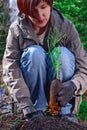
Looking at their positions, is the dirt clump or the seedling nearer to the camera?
the dirt clump

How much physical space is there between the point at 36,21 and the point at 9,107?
1.26 m

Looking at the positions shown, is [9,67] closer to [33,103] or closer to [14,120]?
[33,103]

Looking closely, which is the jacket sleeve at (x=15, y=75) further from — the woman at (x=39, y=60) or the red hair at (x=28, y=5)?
the red hair at (x=28, y=5)

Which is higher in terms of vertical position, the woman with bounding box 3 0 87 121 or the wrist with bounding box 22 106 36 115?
the woman with bounding box 3 0 87 121

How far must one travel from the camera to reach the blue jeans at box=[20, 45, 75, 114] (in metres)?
4.11

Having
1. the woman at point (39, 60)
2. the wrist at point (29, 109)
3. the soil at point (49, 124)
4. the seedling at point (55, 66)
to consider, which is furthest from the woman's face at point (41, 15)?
the soil at point (49, 124)

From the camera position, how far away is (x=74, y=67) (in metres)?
4.25

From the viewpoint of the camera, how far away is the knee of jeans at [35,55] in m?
4.09

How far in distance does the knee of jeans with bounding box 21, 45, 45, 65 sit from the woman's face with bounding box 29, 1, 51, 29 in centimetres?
18

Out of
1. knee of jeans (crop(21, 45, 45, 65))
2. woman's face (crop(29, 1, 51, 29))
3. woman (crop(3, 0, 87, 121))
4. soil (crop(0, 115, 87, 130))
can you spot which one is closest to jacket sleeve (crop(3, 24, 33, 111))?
woman (crop(3, 0, 87, 121))

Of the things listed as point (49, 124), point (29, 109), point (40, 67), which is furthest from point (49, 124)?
Answer: point (40, 67)

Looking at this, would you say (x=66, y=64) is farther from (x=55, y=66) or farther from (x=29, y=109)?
(x=29, y=109)

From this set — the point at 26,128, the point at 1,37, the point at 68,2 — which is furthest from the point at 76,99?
the point at 68,2

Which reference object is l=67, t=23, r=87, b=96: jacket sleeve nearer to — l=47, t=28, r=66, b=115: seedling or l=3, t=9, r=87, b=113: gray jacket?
l=3, t=9, r=87, b=113: gray jacket
